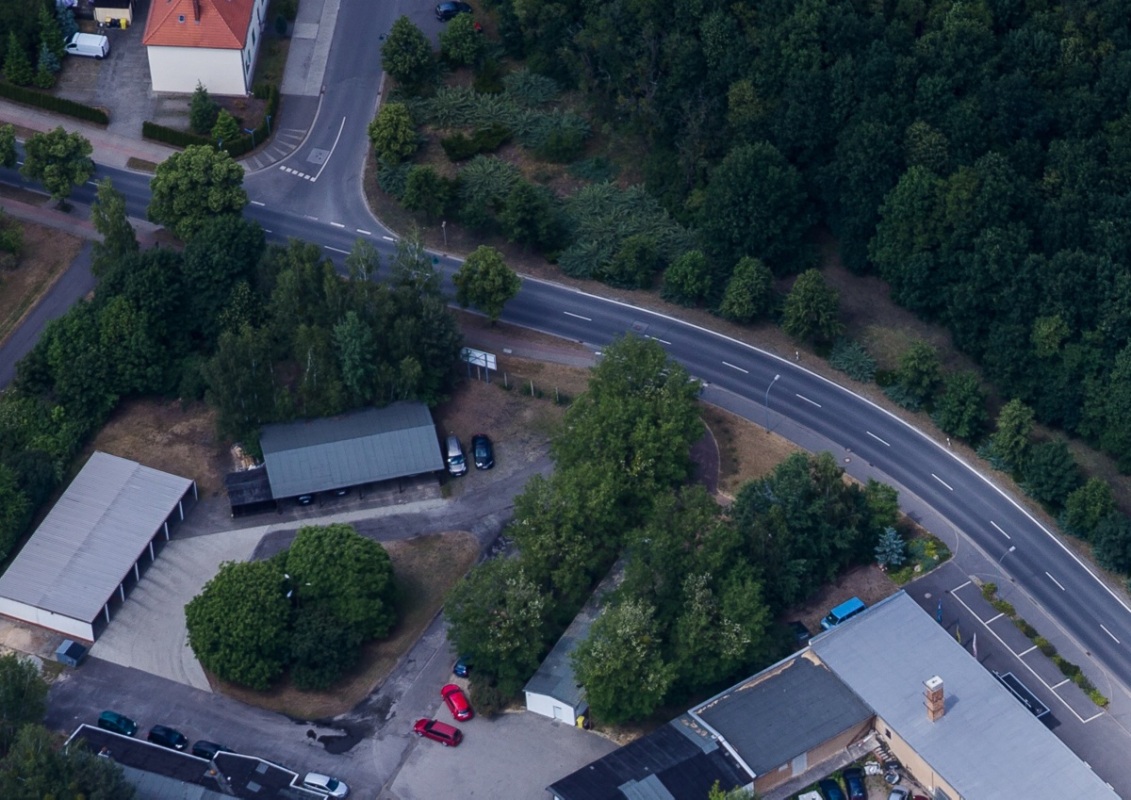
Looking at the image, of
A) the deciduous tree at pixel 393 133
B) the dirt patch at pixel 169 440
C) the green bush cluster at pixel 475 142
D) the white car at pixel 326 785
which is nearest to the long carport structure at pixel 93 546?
the dirt patch at pixel 169 440

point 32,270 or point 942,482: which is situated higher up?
point 942,482

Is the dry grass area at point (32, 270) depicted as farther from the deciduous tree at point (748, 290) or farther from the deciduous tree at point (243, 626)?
the deciduous tree at point (748, 290)

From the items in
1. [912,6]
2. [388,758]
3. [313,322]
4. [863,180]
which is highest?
[912,6]

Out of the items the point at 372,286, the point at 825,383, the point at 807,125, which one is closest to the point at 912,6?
the point at 807,125

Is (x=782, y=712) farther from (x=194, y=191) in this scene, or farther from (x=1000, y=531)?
(x=194, y=191)

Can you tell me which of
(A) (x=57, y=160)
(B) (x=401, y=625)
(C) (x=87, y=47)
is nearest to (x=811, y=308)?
(B) (x=401, y=625)

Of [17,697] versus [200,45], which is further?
[200,45]

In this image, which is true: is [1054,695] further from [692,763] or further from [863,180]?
[863,180]
